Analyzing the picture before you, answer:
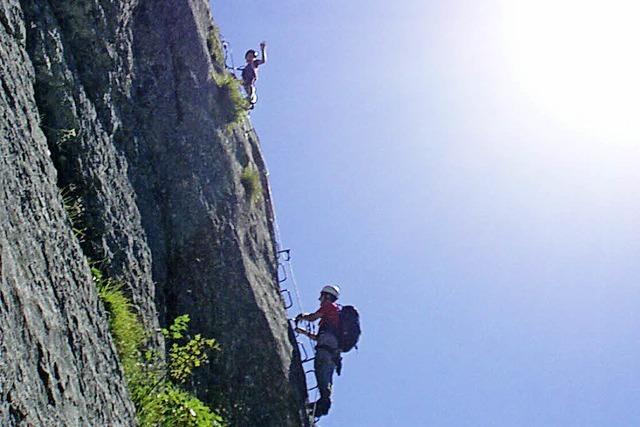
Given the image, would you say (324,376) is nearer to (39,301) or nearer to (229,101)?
(229,101)

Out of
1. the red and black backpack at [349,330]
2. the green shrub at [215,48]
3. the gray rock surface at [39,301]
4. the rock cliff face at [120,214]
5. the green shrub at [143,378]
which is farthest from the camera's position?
the green shrub at [215,48]

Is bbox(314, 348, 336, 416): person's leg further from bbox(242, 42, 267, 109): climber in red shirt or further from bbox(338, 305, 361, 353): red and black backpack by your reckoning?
bbox(242, 42, 267, 109): climber in red shirt

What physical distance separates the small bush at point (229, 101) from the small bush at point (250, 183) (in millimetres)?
1031

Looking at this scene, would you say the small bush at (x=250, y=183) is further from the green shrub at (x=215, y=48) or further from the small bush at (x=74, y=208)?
the small bush at (x=74, y=208)

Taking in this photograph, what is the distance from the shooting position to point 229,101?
17.2 metres

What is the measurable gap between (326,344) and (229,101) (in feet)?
16.9

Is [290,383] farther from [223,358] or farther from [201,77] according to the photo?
[201,77]

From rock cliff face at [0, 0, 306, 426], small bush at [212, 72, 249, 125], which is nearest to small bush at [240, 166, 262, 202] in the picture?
rock cliff face at [0, 0, 306, 426]

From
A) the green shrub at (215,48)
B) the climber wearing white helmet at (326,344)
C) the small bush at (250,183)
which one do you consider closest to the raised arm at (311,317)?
the climber wearing white helmet at (326,344)

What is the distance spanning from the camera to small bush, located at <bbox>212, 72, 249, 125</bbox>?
1695 cm

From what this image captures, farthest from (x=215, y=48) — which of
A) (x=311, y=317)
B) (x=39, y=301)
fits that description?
(x=39, y=301)

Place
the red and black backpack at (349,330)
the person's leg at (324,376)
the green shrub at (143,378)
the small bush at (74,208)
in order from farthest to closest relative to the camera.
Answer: the red and black backpack at (349,330) < the person's leg at (324,376) < the small bush at (74,208) < the green shrub at (143,378)

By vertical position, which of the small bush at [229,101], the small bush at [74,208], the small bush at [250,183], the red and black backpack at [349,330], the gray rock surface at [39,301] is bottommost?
the gray rock surface at [39,301]

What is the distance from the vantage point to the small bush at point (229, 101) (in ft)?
55.6
